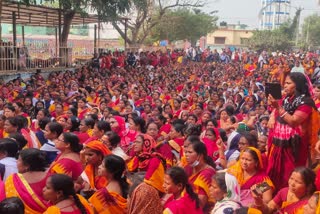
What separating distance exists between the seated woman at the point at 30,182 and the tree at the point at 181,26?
2814 cm

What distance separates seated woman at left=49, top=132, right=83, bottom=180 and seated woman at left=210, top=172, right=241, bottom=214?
133cm

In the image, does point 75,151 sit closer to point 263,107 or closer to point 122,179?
point 122,179

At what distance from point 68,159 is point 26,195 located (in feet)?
2.97

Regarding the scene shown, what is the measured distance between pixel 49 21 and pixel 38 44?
17.8 ft

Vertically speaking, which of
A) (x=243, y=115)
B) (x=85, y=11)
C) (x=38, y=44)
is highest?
(x=85, y=11)

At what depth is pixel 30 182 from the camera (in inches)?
133

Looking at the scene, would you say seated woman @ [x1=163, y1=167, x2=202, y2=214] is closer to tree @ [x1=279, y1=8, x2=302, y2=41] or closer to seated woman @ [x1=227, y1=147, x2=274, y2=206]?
seated woman @ [x1=227, y1=147, x2=274, y2=206]

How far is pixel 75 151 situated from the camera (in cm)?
433

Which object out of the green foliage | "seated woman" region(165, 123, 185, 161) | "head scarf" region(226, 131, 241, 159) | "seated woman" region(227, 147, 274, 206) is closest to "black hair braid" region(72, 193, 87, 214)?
"seated woman" region(227, 147, 274, 206)

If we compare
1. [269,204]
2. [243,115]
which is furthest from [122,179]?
[243,115]

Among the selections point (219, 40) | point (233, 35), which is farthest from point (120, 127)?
point (219, 40)

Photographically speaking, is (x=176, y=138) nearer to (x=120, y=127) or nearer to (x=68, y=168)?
(x=120, y=127)

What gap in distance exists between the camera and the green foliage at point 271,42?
134ft

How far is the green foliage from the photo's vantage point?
40844mm
